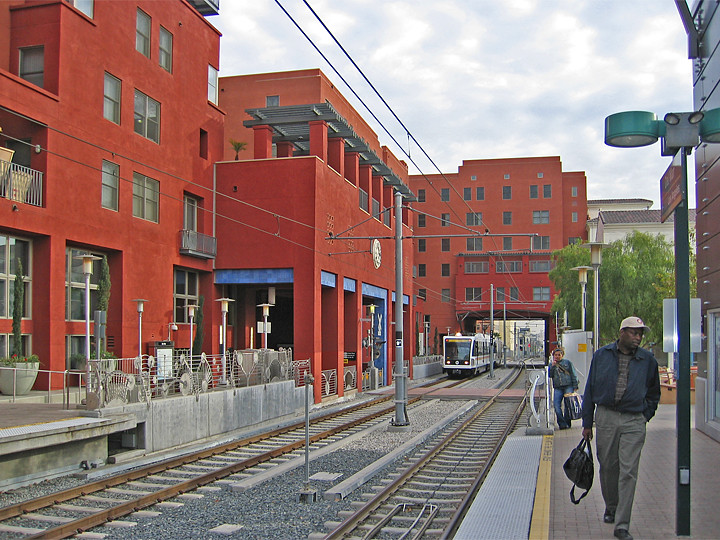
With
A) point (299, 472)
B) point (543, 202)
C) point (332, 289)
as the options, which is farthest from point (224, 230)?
point (543, 202)

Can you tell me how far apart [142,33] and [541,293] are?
184 feet

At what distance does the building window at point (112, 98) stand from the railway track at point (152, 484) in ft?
37.3

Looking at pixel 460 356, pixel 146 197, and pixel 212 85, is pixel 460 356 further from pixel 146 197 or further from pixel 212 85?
pixel 146 197

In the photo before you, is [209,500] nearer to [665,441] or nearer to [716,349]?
[665,441]

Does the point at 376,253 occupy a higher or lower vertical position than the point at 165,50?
lower

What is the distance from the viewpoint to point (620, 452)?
7.28 m

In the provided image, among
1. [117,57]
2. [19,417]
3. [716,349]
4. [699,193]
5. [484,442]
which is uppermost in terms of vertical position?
[117,57]

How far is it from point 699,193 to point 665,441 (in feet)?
20.0

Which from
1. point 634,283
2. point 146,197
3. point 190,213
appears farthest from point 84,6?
point 634,283

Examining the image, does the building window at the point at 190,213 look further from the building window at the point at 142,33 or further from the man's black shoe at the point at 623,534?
the man's black shoe at the point at 623,534

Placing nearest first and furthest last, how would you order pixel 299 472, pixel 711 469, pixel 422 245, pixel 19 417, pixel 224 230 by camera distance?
pixel 711 469
pixel 299 472
pixel 19 417
pixel 224 230
pixel 422 245

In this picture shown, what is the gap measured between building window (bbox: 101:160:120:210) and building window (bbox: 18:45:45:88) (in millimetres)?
3061

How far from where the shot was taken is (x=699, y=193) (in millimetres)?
17359

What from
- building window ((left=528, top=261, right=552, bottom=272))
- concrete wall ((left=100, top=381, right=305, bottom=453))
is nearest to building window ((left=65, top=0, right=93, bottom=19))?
concrete wall ((left=100, top=381, right=305, bottom=453))
